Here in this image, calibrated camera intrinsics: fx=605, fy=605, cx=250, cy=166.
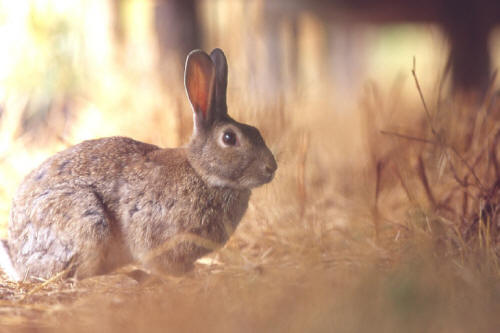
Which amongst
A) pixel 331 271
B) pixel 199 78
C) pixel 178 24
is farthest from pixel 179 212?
pixel 178 24

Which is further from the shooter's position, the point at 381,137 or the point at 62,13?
the point at 62,13

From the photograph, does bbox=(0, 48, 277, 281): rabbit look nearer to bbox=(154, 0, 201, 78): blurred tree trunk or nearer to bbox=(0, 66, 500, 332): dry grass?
bbox=(0, 66, 500, 332): dry grass

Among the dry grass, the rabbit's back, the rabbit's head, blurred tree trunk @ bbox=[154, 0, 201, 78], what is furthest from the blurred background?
the rabbit's back

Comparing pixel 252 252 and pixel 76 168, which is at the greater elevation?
pixel 76 168

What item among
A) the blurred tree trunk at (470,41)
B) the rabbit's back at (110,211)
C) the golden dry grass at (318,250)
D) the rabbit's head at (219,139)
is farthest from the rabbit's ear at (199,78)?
the blurred tree trunk at (470,41)

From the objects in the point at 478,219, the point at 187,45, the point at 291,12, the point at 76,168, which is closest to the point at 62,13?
the point at 187,45

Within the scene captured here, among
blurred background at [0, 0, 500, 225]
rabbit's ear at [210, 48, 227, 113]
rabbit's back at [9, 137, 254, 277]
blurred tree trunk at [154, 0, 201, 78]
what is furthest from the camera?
blurred tree trunk at [154, 0, 201, 78]

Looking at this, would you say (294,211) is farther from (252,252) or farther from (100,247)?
(100,247)

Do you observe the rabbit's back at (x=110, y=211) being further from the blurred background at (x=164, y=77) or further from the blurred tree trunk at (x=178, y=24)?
the blurred tree trunk at (x=178, y=24)
